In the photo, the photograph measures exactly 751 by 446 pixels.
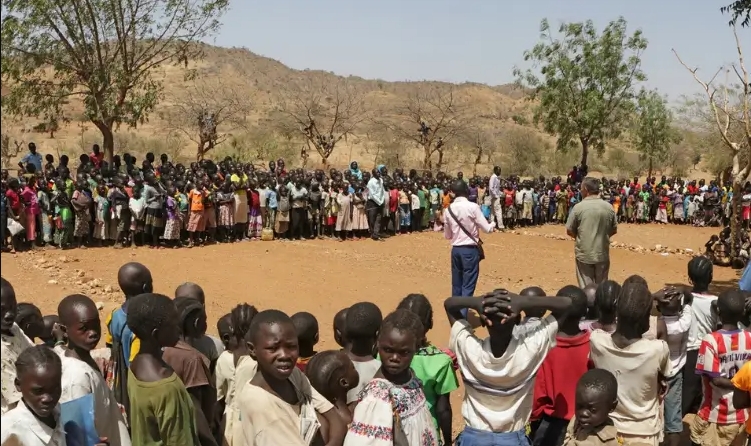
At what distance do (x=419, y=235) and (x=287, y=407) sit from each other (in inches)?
512

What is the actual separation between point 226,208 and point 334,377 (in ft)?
33.2

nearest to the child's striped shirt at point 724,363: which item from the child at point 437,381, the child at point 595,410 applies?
the child at point 595,410

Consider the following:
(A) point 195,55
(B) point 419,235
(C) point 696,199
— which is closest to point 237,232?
(B) point 419,235

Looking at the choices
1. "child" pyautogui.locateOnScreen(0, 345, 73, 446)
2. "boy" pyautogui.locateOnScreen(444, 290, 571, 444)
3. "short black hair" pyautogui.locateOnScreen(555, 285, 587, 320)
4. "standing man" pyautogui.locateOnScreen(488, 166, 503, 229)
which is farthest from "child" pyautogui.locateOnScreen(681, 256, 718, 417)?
"standing man" pyautogui.locateOnScreen(488, 166, 503, 229)

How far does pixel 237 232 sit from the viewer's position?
44.5 ft

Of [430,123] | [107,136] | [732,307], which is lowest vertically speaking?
[732,307]

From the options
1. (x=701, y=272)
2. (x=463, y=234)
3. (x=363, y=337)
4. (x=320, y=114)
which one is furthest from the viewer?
(x=320, y=114)

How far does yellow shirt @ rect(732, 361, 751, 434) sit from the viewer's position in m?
3.77

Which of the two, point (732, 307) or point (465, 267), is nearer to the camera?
point (732, 307)

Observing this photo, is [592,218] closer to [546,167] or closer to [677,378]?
[677,378]

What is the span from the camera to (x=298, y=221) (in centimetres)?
1391

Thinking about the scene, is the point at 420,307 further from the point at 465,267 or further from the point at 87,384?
the point at 465,267

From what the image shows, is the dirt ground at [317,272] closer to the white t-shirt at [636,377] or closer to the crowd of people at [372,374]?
the crowd of people at [372,374]

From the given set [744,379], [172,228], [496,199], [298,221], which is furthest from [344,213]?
[744,379]
